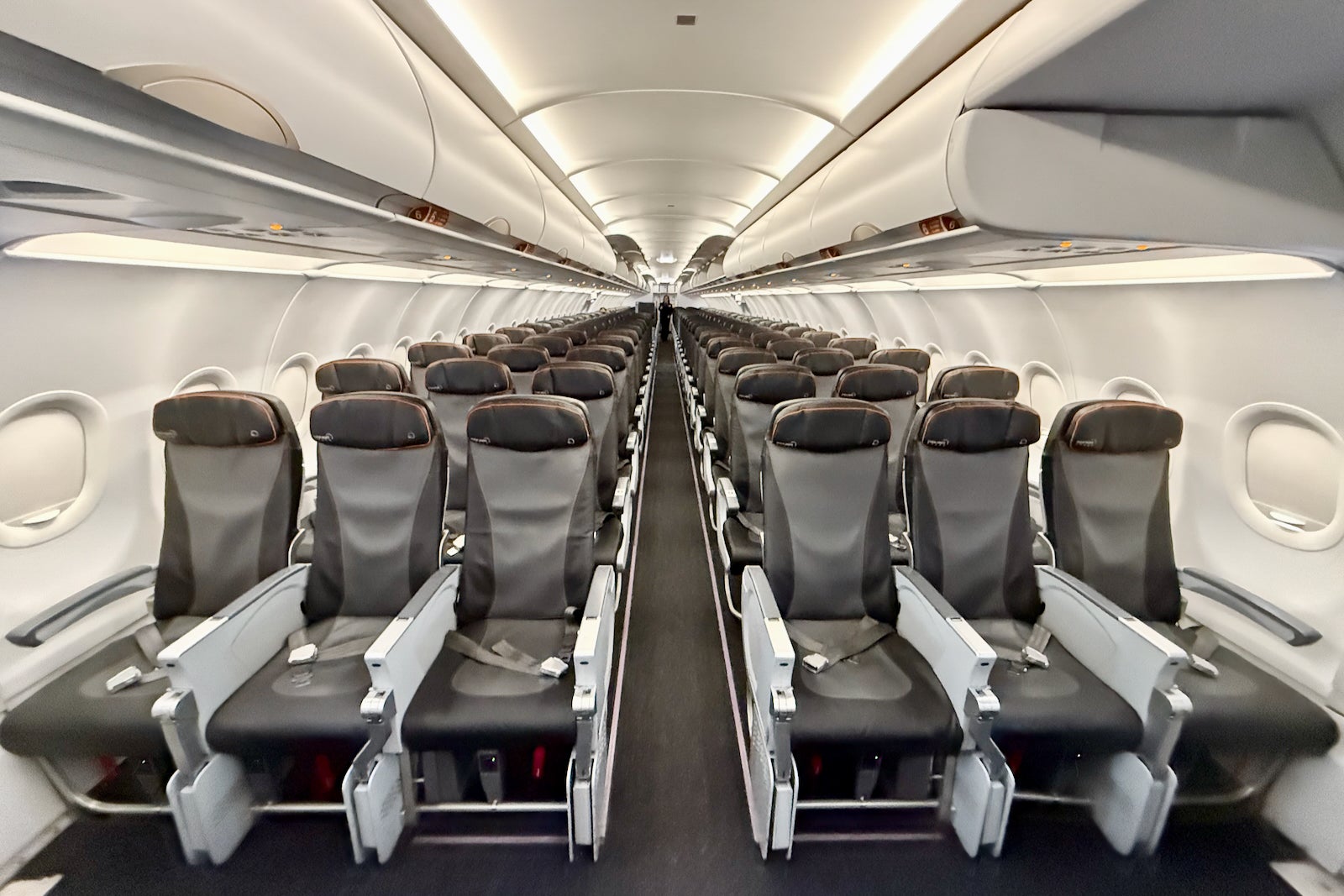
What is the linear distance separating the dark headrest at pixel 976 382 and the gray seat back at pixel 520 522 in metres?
3.17

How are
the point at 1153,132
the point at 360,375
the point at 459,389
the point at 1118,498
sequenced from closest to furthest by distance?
the point at 1153,132, the point at 1118,498, the point at 459,389, the point at 360,375

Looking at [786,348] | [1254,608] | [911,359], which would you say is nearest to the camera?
[1254,608]

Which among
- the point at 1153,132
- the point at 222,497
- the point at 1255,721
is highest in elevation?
the point at 1153,132

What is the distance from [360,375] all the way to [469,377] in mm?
1012

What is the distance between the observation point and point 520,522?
269 centimetres

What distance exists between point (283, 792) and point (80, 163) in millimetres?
2556

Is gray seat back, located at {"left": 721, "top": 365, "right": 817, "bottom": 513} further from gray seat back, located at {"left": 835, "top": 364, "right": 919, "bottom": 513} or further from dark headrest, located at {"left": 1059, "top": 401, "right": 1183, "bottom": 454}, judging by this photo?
dark headrest, located at {"left": 1059, "top": 401, "right": 1183, "bottom": 454}

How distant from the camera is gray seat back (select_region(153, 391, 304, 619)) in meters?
2.61

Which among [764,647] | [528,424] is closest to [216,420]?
[528,424]

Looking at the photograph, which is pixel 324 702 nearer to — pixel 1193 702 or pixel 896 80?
pixel 1193 702

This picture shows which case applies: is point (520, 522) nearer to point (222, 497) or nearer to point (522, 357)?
point (222, 497)

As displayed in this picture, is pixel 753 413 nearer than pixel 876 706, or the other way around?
pixel 876 706

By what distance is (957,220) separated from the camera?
96.0 inches

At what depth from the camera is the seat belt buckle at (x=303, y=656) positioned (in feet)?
7.37
